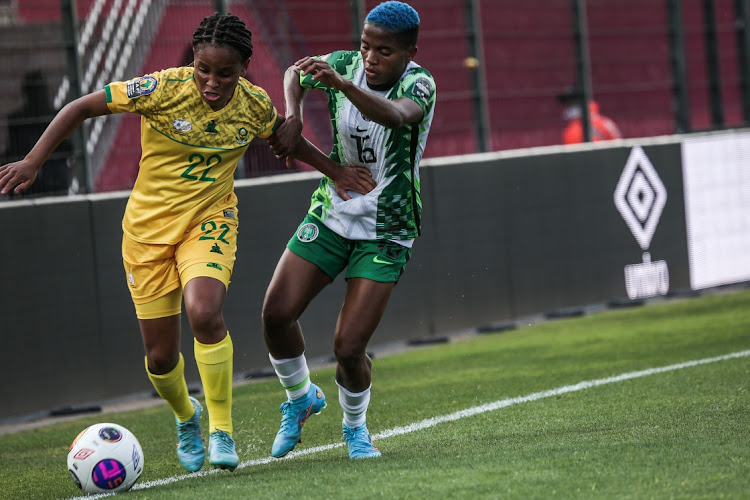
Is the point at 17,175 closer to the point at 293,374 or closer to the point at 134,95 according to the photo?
the point at 134,95

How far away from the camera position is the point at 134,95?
5.51m

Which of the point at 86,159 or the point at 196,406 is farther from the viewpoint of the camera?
the point at 86,159

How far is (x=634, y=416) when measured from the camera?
6629 millimetres

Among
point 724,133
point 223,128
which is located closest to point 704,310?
point 724,133

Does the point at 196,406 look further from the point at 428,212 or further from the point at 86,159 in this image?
the point at 428,212

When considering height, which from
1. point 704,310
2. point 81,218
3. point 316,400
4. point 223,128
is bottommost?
point 704,310

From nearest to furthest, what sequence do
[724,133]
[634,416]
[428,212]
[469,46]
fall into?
[634,416]
[428,212]
[469,46]
[724,133]

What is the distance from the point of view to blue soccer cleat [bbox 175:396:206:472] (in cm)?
567

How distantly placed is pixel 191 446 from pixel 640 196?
817 cm

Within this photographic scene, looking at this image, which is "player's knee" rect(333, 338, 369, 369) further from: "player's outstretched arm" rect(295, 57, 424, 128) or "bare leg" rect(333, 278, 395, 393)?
"player's outstretched arm" rect(295, 57, 424, 128)

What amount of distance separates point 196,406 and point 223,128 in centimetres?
143

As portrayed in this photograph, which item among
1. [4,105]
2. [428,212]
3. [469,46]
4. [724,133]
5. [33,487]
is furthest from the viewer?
[724,133]

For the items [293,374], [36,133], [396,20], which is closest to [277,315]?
[293,374]

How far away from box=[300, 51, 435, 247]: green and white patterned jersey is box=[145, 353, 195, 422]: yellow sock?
3.38ft
